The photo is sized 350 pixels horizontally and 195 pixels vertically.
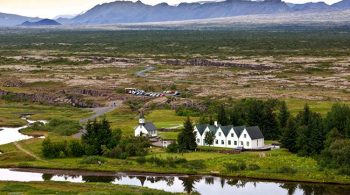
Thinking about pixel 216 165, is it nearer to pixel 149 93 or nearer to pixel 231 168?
pixel 231 168

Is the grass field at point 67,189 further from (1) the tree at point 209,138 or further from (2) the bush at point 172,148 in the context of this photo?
(1) the tree at point 209,138

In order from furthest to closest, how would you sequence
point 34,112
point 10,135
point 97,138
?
point 34,112 < point 10,135 < point 97,138

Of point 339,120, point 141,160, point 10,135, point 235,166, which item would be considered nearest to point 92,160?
point 141,160

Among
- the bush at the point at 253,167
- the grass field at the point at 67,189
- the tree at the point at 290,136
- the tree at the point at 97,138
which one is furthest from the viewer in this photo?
the tree at the point at 97,138

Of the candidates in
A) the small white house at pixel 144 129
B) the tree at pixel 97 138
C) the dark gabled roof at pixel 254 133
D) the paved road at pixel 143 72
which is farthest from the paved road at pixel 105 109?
the paved road at pixel 143 72

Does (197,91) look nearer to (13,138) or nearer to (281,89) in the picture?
(281,89)

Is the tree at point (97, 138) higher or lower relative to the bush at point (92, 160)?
higher

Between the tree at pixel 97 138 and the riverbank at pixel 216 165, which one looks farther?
the tree at pixel 97 138

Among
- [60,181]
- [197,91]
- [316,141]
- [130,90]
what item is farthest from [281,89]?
[60,181]
